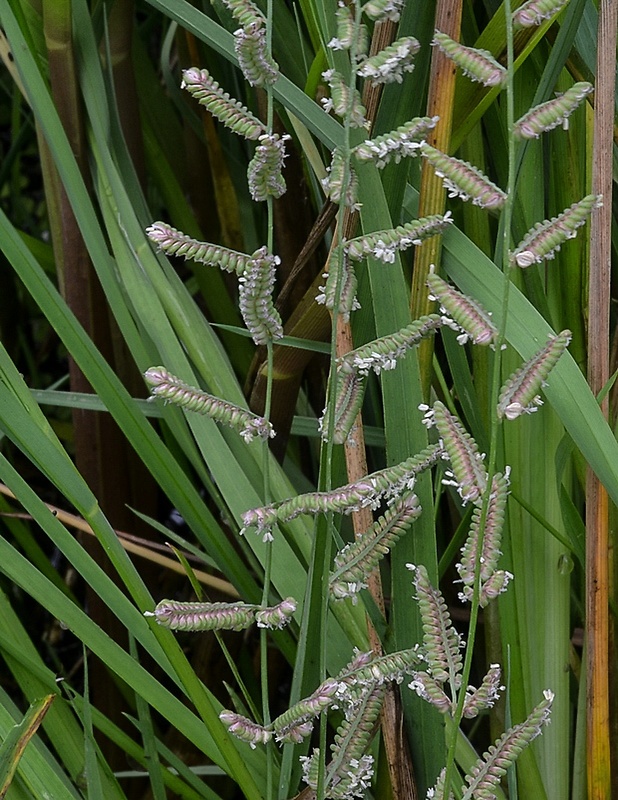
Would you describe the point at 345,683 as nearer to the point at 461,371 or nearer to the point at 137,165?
the point at 461,371

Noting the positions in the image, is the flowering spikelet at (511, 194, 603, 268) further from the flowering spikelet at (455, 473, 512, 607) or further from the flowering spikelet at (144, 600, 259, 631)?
the flowering spikelet at (144, 600, 259, 631)

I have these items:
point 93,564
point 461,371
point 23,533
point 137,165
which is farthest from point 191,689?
point 137,165

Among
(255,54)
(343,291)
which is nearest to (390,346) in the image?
(343,291)

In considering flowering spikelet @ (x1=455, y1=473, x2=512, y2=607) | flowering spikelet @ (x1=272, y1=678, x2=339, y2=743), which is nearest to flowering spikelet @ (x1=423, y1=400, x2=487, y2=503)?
flowering spikelet @ (x1=455, y1=473, x2=512, y2=607)

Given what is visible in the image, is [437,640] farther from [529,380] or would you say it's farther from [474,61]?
[474,61]

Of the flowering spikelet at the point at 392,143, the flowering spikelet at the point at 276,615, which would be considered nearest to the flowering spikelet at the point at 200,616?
the flowering spikelet at the point at 276,615
